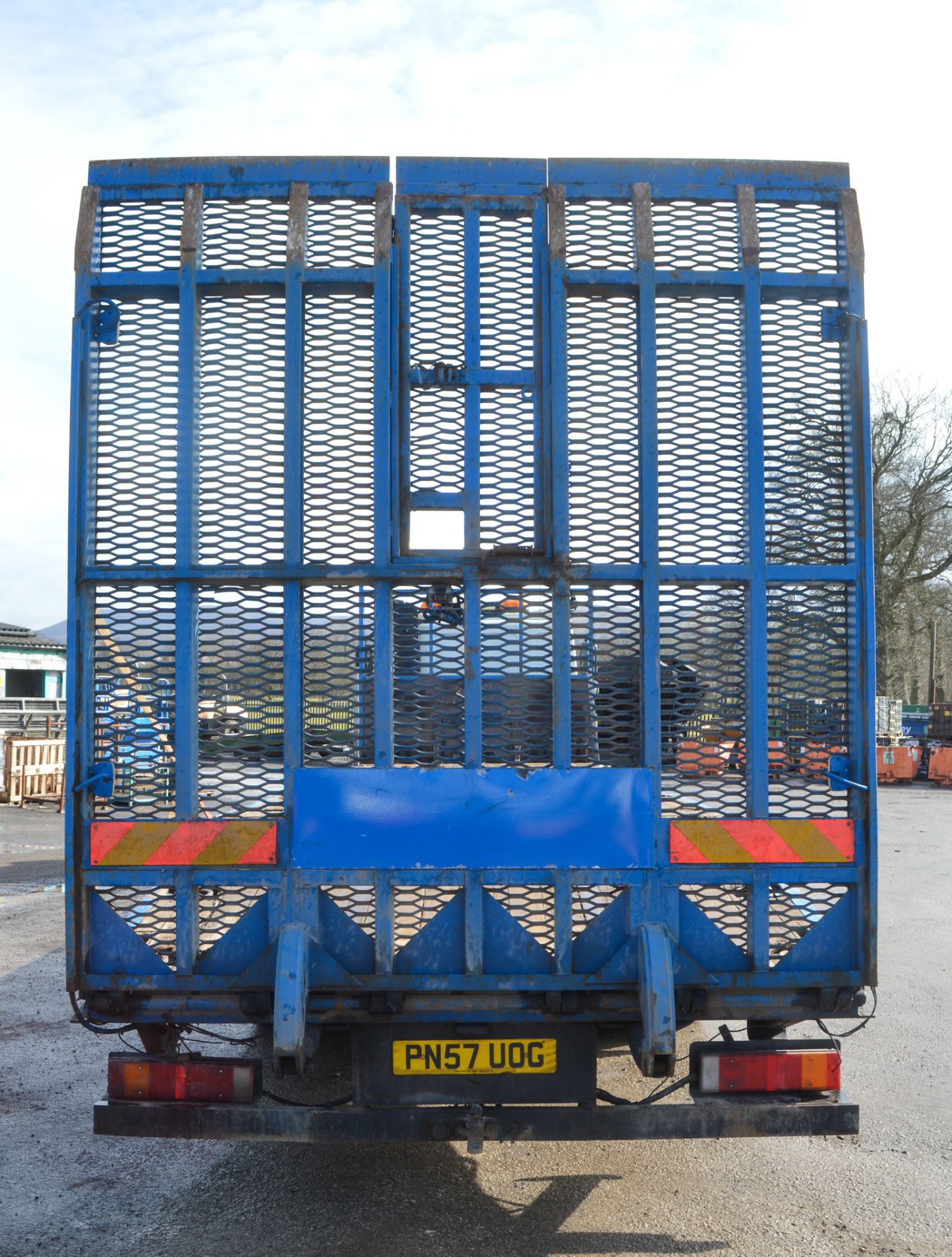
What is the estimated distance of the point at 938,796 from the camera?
77.5 feet

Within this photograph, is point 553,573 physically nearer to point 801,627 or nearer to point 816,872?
point 801,627

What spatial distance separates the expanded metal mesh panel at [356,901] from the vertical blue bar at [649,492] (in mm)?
994

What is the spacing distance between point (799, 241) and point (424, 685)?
2.07 m

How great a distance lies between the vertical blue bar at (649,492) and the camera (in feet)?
11.5

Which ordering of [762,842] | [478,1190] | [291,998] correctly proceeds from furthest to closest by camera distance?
[478,1190] < [762,842] < [291,998]

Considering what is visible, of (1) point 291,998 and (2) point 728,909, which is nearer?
(1) point 291,998

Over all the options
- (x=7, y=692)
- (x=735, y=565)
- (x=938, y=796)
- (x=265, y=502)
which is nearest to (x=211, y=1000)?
(x=265, y=502)

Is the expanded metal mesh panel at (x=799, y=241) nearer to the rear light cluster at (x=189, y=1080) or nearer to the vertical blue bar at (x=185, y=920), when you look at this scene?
the vertical blue bar at (x=185, y=920)

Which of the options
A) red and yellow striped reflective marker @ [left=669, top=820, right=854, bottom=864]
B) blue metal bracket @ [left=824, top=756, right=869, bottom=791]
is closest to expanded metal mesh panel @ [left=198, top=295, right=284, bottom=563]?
red and yellow striped reflective marker @ [left=669, top=820, right=854, bottom=864]

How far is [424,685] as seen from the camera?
3559 millimetres

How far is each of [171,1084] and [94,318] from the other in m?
2.64

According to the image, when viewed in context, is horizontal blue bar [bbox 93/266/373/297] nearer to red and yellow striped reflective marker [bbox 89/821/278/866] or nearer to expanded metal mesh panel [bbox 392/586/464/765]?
expanded metal mesh panel [bbox 392/586/464/765]

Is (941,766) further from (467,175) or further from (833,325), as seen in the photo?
(467,175)

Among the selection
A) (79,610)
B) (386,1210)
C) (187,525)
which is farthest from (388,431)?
(386,1210)
